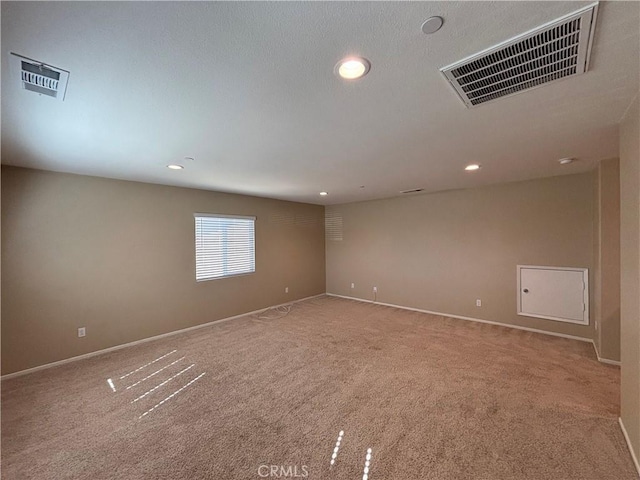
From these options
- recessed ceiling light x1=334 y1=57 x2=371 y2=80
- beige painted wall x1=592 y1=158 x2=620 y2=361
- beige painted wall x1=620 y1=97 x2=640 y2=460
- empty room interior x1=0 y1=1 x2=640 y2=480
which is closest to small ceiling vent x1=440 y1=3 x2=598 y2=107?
empty room interior x1=0 y1=1 x2=640 y2=480

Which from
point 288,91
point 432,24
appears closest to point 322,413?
point 288,91

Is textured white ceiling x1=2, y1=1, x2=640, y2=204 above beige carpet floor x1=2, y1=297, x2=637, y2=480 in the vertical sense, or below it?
above

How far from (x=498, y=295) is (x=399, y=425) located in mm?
3372

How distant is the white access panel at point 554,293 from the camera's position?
3693 mm

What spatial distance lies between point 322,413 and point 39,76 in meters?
2.90

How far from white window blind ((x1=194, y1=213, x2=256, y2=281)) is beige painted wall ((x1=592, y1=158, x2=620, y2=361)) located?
17.0 ft

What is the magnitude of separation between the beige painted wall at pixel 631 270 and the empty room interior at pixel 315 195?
0.10ft

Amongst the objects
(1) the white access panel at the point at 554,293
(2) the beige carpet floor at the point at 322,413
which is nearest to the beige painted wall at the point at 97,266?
(2) the beige carpet floor at the point at 322,413

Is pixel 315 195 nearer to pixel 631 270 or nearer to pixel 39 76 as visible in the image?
pixel 39 76

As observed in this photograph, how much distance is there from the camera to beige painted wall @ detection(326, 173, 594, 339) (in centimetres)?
378

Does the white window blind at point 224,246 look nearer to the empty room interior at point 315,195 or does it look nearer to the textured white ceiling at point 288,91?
the empty room interior at point 315,195

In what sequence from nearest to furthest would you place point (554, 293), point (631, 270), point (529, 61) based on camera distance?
point (529, 61) < point (631, 270) < point (554, 293)

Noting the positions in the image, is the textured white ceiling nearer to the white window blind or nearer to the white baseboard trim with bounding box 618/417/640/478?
the white window blind

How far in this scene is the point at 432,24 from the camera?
104 cm
